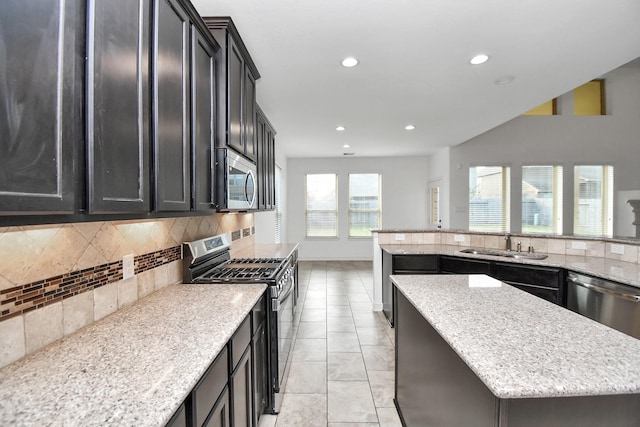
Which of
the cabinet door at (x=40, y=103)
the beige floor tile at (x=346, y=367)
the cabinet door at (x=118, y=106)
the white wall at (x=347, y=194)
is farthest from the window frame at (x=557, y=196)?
the cabinet door at (x=40, y=103)

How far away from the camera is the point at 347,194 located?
7441 mm

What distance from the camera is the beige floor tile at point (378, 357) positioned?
101 inches

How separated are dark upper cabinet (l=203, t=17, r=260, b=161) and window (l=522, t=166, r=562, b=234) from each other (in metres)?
6.13

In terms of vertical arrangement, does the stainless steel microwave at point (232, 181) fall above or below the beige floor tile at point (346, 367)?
above

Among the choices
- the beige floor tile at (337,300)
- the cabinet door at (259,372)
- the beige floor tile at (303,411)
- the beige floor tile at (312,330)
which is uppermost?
the cabinet door at (259,372)

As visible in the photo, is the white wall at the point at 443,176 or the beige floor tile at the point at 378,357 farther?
the white wall at the point at 443,176

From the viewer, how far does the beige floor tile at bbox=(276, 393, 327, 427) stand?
1.91 metres

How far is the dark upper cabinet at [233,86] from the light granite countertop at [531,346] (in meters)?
1.55

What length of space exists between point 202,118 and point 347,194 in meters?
5.95

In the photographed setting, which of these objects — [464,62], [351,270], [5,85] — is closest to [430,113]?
[464,62]

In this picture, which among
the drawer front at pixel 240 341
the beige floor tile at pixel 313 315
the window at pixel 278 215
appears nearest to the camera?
the drawer front at pixel 240 341

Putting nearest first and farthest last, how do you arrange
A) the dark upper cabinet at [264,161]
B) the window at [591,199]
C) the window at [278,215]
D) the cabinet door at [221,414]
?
the cabinet door at [221,414]
the dark upper cabinet at [264,161]
the window at [278,215]
the window at [591,199]

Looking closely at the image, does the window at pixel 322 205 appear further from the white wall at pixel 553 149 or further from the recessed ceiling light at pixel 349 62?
the recessed ceiling light at pixel 349 62

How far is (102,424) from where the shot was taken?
0.66 meters
